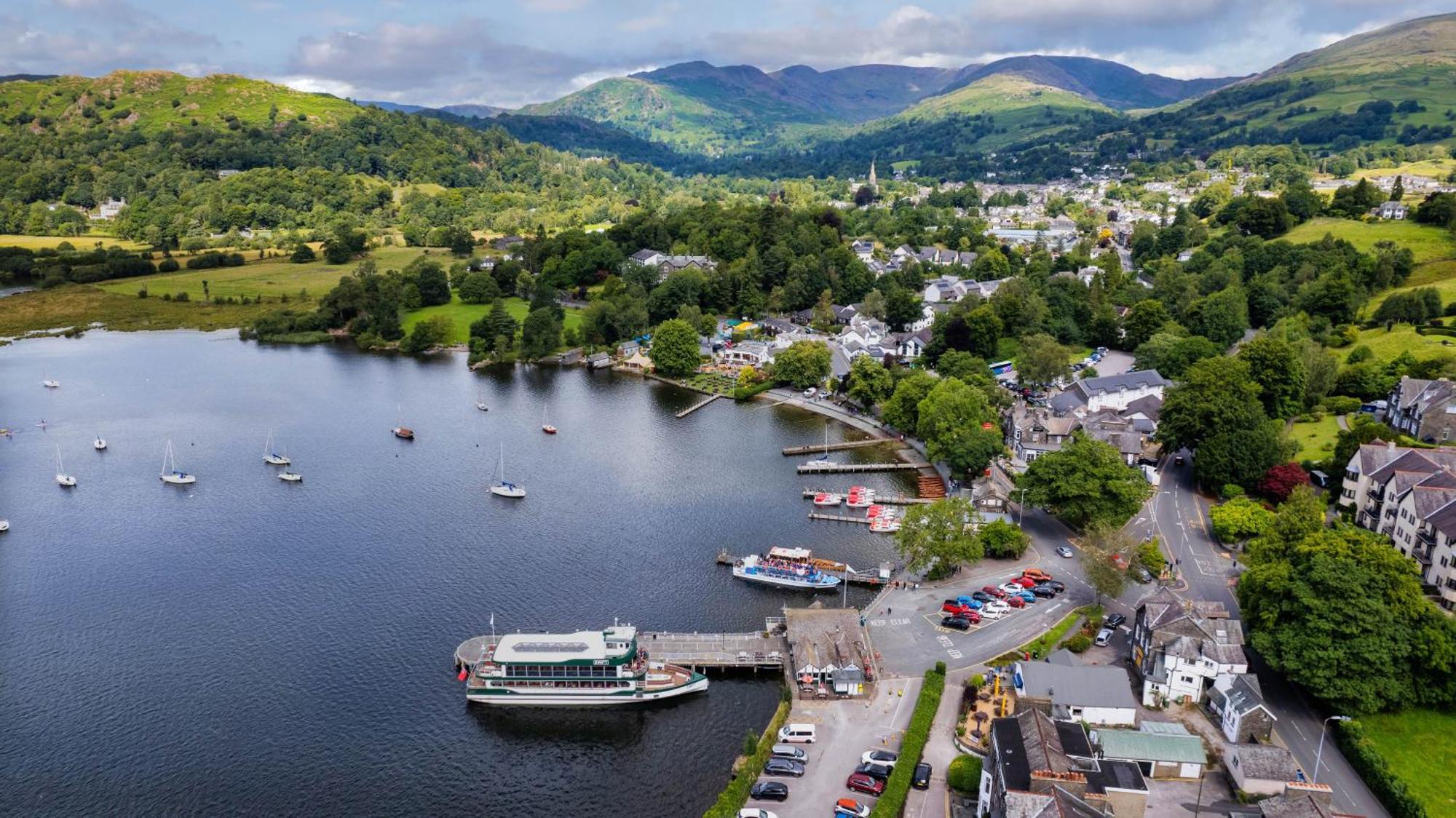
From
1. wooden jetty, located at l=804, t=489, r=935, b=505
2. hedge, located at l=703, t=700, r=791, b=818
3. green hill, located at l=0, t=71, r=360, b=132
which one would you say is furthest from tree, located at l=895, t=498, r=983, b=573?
green hill, located at l=0, t=71, r=360, b=132

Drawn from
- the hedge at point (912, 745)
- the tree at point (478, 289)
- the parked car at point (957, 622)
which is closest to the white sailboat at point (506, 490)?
the parked car at point (957, 622)

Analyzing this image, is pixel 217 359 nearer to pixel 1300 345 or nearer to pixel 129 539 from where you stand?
Result: pixel 129 539

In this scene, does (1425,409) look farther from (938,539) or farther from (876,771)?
(876,771)

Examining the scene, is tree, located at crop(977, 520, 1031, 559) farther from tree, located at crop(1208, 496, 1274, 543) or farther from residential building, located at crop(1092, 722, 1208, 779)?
residential building, located at crop(1092, 722, 1208, 779)

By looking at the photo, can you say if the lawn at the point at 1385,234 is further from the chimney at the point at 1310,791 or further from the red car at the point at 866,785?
the red car at the point at 866,785

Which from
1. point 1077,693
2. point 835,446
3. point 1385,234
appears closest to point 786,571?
point 1077,693

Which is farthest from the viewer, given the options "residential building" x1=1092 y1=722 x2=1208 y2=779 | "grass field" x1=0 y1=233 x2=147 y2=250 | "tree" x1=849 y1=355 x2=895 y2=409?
"grass field" x1=0 y1=233 x2=147 y2=250

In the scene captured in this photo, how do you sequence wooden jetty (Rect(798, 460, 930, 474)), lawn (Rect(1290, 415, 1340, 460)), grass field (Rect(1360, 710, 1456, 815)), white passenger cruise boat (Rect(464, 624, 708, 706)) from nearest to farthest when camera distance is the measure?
grass field (Rect(1360, 710, 1456, 815))
white passenger cruise boat (Rect(464, 624, 708, 706))
lawn (Rect(1290, 415, 1340, 460))
wooden jetty (Rect(798, 460, 930, 474))
